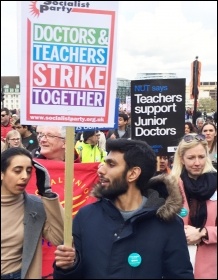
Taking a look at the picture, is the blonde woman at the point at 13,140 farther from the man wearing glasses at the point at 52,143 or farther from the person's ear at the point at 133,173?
the person's ear at the point at 133,173

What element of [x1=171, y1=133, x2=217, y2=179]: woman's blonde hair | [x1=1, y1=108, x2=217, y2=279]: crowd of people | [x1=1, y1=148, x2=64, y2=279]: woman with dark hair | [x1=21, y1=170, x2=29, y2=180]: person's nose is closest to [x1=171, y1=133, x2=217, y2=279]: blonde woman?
[x1=171, y1=133, x2=217, y2=179]: woman's blonde hair

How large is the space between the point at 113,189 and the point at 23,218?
472 mm

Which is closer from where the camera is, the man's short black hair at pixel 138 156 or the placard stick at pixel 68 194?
the placard stick at pixel 68 194

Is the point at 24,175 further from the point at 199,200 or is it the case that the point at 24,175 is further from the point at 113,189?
the point at 199,200

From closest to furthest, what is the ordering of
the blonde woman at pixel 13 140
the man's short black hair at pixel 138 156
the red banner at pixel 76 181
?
the man's short black hair at pixel 138 156 → the red banner at pixel 76 181 → the blonde woman at pixel 13 140

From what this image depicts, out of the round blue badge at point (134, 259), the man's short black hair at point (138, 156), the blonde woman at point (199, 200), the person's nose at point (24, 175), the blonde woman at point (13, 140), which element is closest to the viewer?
the round blue badge at point (134, 259)

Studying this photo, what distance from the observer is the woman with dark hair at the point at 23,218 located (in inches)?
98.3

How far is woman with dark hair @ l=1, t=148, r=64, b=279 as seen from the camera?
2498mm

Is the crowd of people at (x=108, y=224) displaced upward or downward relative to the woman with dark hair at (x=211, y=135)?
downward

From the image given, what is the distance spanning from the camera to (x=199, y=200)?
11.0ft

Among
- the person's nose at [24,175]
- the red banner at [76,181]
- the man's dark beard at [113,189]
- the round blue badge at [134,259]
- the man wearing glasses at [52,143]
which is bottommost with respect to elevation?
the round blue badge at [134,259]

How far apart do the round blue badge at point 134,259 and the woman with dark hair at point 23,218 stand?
0.38 m

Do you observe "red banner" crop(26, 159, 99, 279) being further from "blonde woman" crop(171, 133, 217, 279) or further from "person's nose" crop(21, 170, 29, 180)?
"person's nose" crop(21, 170, 29, 180)

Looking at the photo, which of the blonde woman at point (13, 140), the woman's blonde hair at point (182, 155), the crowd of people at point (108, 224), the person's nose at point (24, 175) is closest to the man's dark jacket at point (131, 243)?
the crowd of people at point (108, 224)
